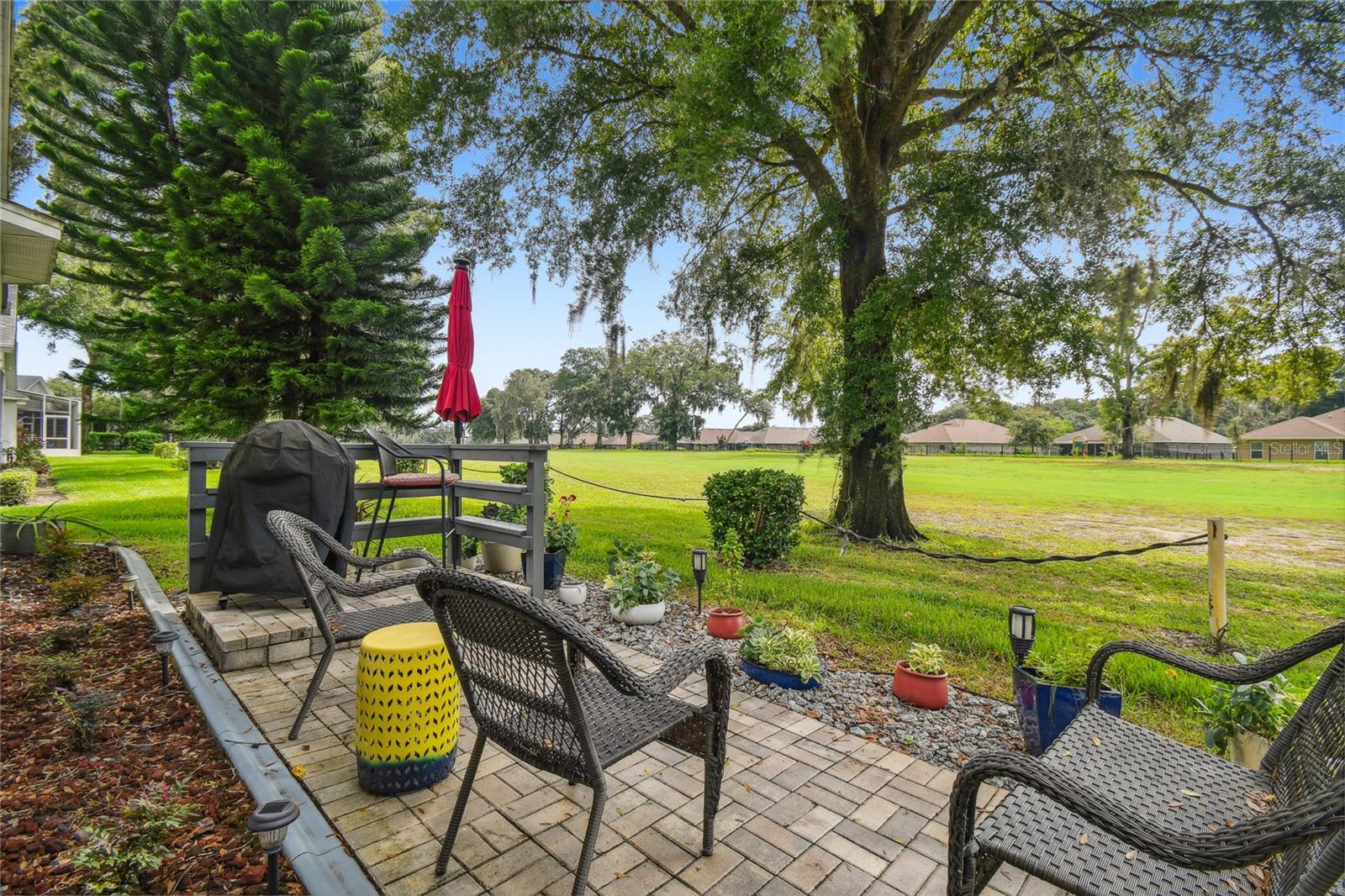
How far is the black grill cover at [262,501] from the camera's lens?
127 inches

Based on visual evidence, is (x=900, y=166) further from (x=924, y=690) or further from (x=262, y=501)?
(x=262, y=501)

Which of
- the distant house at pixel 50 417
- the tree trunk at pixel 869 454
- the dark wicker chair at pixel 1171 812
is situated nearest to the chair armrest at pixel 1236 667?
the dark wicker chair at pixel 1171 812

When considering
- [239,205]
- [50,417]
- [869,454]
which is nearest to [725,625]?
[869,454]

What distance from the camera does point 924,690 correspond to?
2.88 metres

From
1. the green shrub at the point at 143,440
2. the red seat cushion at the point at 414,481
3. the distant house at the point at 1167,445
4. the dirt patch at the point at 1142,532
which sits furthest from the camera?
the distant house at the point at 1167,445

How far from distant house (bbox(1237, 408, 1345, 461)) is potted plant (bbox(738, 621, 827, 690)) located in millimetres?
37354

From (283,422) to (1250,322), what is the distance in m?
9.81

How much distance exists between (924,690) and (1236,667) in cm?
139

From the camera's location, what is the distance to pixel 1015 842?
45.8 inches

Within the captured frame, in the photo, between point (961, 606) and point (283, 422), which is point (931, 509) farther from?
point (283, 422)

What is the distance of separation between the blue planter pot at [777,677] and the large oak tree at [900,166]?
4.83 m

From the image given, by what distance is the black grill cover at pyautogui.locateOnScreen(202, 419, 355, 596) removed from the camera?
3230 millimetres

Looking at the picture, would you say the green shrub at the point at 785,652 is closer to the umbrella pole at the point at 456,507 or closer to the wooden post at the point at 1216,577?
the wooden post at the point at 1216,577

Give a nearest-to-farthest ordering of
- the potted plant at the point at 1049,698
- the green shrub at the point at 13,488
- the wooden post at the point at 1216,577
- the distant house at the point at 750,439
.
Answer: the potted plant at the point at 1049,698, the wooden post at the point at 1216,577, the green shrub at the point at 13,488, the distant house at the point at 750,439
